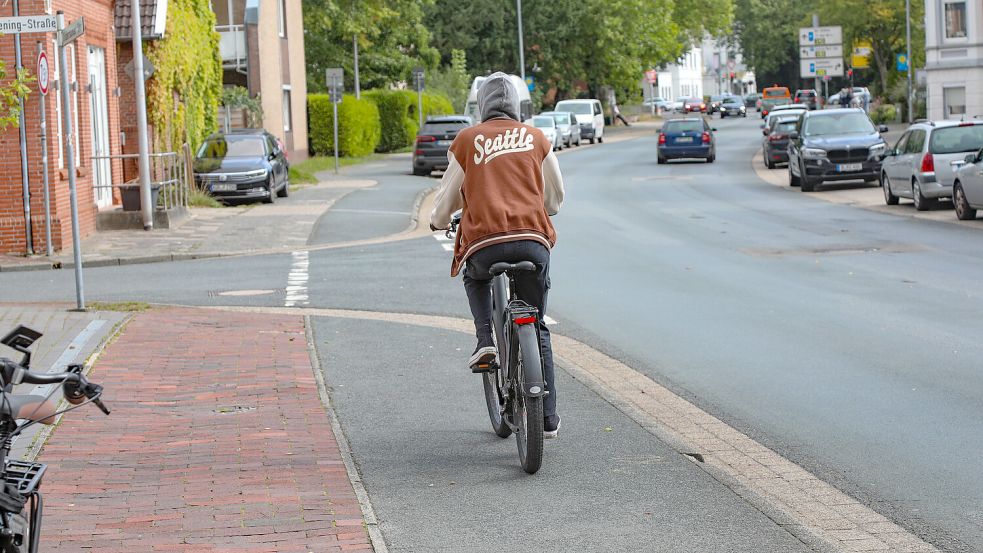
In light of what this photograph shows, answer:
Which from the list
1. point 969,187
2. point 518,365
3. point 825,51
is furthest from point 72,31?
point 825,51

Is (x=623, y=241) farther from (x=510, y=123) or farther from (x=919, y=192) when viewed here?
(x=510, y=123)

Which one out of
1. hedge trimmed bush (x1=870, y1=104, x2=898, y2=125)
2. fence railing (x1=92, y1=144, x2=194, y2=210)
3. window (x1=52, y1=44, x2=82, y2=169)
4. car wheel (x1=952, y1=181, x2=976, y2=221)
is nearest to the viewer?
car wheel (x1=952, y1=181, x2=976, y2=221)

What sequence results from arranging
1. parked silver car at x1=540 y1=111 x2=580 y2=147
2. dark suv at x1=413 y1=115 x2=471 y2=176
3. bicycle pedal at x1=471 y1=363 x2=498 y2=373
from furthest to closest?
parked silver car at x1=540 y1=111 x2=580 y2=147
dark suv at x1=413 y1=115 x2=471 y2=176
bicycle pedal at x1=471 y1=363 x2=498 y2=373

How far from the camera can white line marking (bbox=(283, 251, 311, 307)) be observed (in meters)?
15.1

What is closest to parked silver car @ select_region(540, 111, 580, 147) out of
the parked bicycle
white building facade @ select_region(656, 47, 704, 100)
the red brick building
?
the red brick building

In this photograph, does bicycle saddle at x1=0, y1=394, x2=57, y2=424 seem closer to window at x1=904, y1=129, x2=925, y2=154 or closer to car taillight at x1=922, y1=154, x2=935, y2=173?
car taillight at x1=922, y1=154, x2=935, y2=173

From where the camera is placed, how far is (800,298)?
13.7 m

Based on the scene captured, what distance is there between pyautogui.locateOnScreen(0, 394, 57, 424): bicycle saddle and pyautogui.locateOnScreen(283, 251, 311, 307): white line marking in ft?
35.8

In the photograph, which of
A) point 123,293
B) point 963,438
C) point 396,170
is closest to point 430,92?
point 396,170

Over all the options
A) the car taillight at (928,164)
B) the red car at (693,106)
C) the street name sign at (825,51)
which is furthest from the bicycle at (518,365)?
the red car at (693,106)

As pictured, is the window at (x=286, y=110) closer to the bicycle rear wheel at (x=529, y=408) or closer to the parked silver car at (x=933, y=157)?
the parked silver car at (x=933, y=157)

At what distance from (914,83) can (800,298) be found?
59852 mm

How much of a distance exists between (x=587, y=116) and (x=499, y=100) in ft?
195

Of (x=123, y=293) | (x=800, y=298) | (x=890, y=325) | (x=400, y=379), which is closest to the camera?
(x=400, y=379)
